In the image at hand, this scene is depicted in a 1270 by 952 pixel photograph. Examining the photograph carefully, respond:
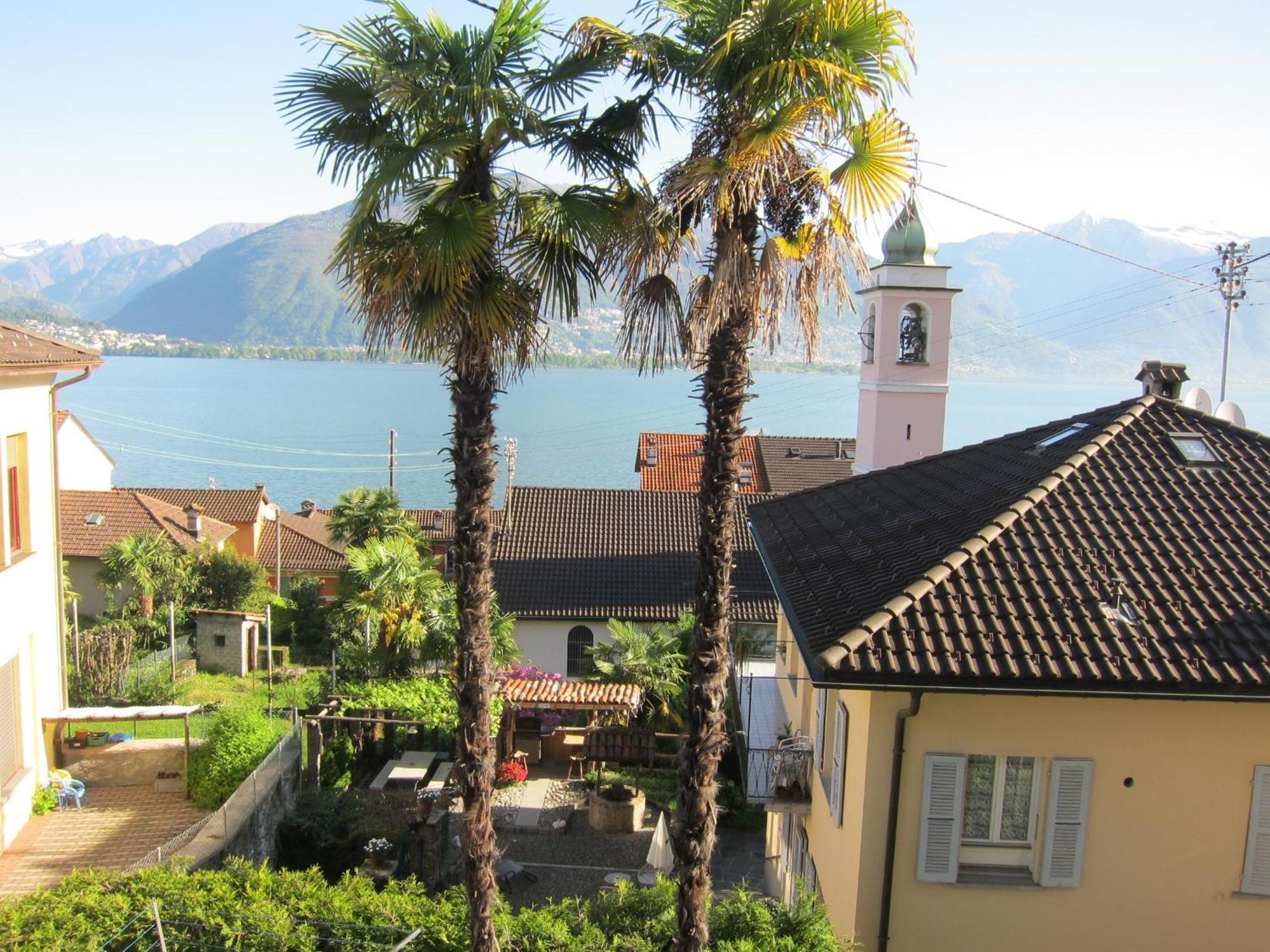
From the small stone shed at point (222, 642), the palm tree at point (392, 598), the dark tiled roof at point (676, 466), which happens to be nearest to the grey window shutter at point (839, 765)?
the palm tree at point (392, 598)

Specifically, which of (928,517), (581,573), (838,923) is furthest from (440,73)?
(581,573)

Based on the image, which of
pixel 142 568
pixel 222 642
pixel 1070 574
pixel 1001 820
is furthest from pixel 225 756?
pixel 142 568

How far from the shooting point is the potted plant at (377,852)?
551 inches

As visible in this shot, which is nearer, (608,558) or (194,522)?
(608,558)

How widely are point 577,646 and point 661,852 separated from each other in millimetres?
13746

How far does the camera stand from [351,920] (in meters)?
8.74

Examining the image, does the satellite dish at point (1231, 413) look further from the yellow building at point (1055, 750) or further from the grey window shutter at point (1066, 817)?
the grey window shutter at point (1066, 817)

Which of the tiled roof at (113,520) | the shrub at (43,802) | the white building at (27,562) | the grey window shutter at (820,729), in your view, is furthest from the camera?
the tiled roof at (113,520)

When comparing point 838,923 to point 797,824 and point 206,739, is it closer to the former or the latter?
point 797,824

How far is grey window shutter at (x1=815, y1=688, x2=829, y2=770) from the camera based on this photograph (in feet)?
37.1

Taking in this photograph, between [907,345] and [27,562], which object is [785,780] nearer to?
[27,562]

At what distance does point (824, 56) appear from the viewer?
6.78 meters

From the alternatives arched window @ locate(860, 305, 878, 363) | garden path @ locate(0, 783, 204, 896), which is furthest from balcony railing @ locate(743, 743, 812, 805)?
arched window @ locate(860, 305, 878, 363)

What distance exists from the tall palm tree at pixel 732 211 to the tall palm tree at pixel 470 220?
1.83 feet
